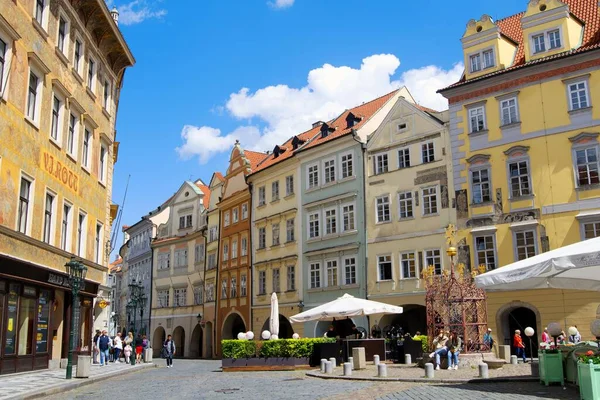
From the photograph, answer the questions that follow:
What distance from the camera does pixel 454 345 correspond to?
814 inches

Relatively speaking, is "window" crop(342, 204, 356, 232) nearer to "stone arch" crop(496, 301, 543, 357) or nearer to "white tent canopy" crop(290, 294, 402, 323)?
"stone arch" crop(496, 301, 543, 357)

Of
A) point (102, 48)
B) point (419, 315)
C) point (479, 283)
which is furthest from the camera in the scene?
point (419, 315)

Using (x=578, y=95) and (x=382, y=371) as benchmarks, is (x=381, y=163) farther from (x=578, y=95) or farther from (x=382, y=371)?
(x=382, y=371)

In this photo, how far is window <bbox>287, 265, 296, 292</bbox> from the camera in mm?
40284

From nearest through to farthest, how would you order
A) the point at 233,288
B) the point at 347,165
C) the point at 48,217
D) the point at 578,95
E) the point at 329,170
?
the point at 48,217 < the point at 578,95 < the point at 347,165 < the point at 329,170 < the point at 233,288

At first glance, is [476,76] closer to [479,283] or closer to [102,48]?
[102,48]

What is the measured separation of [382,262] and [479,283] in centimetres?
2079

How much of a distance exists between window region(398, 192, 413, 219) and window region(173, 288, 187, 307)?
26701 millimetres

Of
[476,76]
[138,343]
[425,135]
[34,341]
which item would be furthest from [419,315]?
[34,341]

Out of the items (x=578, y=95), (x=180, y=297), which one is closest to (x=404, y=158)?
(x=578, y=95)

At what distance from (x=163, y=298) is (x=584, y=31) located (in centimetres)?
4088

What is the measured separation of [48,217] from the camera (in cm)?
2317

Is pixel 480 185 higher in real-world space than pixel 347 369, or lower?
higher

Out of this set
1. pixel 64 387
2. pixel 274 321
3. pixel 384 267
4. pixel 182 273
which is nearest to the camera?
pixel 64 387
